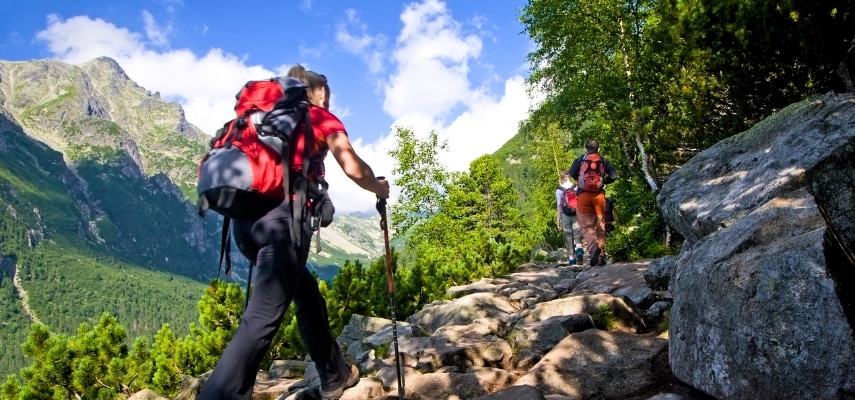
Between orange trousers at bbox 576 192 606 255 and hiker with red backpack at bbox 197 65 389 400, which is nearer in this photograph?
hiker with red backpack at bbox 197 65 389 400

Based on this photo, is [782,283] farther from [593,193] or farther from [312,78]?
[593,193]

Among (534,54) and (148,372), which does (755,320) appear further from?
(534,54)

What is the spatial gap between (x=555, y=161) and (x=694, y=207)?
151 ft

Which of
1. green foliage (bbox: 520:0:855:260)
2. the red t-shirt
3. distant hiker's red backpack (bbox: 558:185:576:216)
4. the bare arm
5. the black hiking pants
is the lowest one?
the black hiking pants

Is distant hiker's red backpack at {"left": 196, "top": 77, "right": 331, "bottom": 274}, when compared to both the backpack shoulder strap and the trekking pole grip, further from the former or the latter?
the trekking pole grip

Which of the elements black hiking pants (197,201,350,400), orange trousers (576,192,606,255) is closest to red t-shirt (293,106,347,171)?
black hiking pants (197,201,350,400)

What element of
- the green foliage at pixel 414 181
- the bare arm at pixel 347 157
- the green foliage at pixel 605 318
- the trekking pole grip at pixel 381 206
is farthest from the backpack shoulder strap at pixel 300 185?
→ the green foliage at pixel 414 181

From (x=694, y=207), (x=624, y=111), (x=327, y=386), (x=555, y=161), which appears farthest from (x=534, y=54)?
(x=555, y=161)

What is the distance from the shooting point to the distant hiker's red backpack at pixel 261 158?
10.1ft

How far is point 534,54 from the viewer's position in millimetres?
22172

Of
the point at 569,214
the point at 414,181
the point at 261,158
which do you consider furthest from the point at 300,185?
the point at 414,181

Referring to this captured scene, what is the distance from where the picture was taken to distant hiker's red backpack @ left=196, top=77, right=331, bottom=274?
307cm

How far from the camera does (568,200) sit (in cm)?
1373

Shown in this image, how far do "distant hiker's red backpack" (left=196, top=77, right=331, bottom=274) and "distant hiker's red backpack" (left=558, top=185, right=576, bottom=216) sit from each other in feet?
36.2
